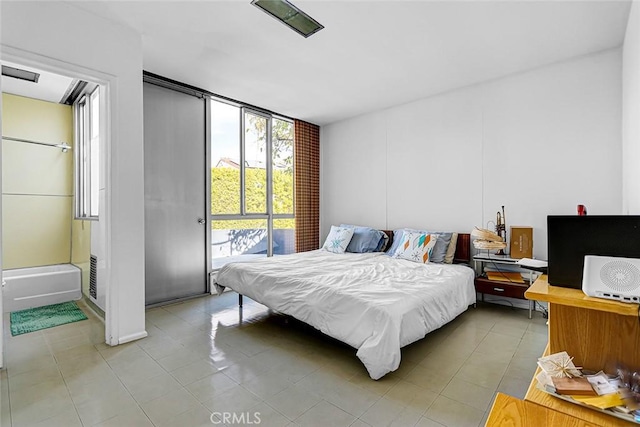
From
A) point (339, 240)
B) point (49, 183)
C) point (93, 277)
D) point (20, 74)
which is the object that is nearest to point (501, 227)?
point (339, 240)

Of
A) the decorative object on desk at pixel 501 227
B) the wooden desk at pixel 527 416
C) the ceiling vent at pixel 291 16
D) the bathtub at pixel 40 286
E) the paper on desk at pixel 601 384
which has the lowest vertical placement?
the bathtub at pixel 40 286

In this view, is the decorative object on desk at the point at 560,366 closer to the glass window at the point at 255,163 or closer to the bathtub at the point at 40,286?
the glass window at the point at 255,163

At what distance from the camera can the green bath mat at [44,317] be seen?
9.66 feet

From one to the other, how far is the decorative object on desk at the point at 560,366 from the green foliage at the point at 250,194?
3985mm

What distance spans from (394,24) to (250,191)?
3.03m

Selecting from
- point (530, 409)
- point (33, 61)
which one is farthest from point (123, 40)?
point (530, 409)

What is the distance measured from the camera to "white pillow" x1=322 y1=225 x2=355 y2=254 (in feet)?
14.6

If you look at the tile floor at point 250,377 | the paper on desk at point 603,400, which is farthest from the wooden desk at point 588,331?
the tile floor at point 250,377

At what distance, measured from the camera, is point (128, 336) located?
2641 millimetres

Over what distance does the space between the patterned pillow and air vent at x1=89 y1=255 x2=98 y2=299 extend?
11.5 ft

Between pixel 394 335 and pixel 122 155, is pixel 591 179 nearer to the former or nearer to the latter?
pixel 394 335

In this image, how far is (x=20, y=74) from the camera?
3.39m

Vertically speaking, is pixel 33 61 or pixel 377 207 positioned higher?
pixel 33 61

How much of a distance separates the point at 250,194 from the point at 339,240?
1555 mm
